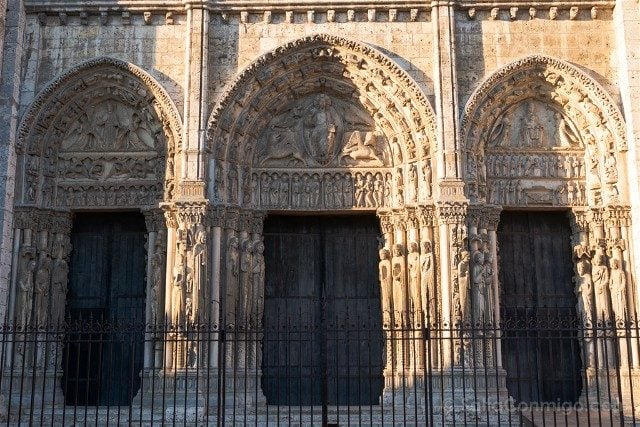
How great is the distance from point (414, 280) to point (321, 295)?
5.70ft

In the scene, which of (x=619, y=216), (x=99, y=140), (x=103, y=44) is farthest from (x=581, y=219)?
(x=103, y=44)

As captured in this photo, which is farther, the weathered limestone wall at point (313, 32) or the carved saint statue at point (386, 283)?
the weathered limestone wall at point (313, 32)

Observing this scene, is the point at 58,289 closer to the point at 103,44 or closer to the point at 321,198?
the point at 103,44

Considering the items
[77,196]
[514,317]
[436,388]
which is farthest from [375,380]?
[77,196]

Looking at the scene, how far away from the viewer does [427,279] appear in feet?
38.8

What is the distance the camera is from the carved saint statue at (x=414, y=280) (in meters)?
11.9

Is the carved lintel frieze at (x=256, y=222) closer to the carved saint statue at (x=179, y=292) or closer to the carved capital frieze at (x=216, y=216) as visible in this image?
the carved capital frieze at (x=216, y=216)

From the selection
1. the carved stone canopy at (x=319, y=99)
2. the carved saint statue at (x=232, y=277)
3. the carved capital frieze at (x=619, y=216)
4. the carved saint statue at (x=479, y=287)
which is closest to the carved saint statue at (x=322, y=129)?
the carved stone canopy at (x=319, y=99)

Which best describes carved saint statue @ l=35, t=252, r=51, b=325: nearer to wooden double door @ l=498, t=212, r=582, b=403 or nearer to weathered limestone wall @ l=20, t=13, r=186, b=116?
weathered limestone wall @ l=20, t=13, r=186, b=116

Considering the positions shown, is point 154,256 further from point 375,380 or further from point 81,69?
point 375,380

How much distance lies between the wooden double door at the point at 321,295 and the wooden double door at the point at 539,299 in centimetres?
219

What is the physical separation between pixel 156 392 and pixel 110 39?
5784mm

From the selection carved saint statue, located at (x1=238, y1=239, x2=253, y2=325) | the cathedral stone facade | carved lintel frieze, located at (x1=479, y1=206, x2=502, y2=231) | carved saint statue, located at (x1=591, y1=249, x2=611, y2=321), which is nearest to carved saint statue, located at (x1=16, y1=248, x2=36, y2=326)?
the cathedral stone facade

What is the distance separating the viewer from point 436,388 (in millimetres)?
11359
